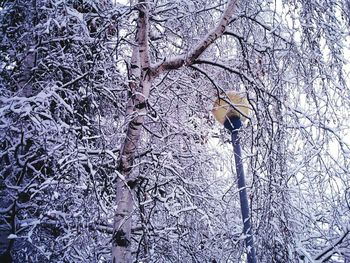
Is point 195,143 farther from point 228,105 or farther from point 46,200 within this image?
point 46,200

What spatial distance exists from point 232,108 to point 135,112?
4.05 ft

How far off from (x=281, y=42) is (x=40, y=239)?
3559 mm

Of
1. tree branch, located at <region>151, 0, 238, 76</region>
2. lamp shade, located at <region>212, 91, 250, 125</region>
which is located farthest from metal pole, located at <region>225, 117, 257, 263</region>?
tree branch, located at <region>151, 0, 238, 76</region>

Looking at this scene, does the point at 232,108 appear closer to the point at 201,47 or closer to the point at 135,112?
the point at 201,47

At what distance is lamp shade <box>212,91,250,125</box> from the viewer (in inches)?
163

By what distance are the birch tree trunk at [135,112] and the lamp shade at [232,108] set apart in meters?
0.74

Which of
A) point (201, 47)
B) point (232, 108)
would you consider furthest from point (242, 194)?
point (201, 47)

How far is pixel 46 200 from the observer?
385 cm

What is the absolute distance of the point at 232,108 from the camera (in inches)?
166

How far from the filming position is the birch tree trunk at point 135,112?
11.6 feet

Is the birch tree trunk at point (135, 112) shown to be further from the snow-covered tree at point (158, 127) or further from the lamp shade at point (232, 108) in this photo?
the lamp shade at point (232, 108)

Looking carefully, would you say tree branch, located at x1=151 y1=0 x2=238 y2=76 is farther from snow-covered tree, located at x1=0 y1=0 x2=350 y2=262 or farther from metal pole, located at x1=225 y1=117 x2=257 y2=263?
metal pole, located at x1=225 y1=117 x2=257 y2=263

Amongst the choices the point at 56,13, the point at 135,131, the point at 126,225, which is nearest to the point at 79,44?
the point at 56,13

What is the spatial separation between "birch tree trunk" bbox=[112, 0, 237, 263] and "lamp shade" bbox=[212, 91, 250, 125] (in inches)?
29.2
